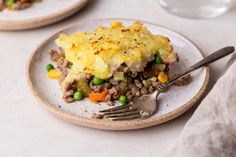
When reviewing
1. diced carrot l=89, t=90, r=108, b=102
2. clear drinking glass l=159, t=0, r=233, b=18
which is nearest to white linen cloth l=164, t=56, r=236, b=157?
diced carrot l=89, t=90, r=108, b=102

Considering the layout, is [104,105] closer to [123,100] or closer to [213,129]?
[123,100]

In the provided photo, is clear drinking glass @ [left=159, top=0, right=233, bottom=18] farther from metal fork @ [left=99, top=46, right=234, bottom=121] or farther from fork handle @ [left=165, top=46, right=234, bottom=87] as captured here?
metal fork @ [left=99, top=46, right=234, bottom=121]

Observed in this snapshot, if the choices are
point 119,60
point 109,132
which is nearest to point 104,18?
point 119,60

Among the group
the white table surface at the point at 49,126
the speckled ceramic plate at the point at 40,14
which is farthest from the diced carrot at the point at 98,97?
the speckled ceramic plate at the point at 40,14

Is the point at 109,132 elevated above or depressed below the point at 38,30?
below

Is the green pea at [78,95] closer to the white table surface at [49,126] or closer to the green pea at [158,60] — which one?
the white table surface at [49,126]

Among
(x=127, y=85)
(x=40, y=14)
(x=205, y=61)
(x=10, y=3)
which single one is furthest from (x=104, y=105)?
(x=10, y=3)

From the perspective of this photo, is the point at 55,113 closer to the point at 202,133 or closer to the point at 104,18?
the point at 202,133
